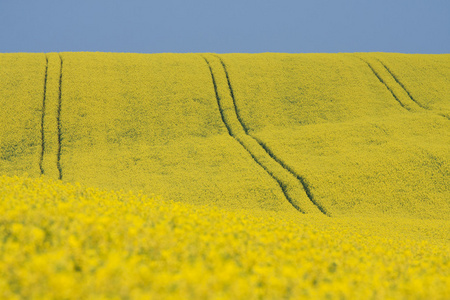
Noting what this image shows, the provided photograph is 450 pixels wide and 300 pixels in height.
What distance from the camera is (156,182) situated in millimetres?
27609

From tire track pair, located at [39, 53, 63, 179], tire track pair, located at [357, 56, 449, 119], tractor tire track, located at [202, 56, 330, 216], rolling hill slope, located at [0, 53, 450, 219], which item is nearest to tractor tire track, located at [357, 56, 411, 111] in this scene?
tire track pair, located at [357, 56, 449, 119]

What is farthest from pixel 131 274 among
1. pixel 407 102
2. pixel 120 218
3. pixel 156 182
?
pixel 407 102

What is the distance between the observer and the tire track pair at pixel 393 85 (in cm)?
4060

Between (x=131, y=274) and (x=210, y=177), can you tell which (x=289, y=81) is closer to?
(x=210, y=177)

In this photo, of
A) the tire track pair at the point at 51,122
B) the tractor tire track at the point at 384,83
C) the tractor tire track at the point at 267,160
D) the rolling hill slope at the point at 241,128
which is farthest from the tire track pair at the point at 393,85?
the tire track pair at the point at 51,122

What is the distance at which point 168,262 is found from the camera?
602cm

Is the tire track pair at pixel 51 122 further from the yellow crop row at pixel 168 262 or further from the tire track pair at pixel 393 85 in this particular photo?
the tire track pair at pixel 393 85

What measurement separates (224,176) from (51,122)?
16.7 metres

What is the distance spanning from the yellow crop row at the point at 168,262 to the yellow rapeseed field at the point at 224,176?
0.10ft

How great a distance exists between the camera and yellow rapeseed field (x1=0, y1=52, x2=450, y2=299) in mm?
5770

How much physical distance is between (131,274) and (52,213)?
3663 millimetres

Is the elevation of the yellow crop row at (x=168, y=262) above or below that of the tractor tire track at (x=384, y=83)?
below

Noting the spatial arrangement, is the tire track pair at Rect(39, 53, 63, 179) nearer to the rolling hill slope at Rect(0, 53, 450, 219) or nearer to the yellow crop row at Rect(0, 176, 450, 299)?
the rolling hill slope at Rect(0, 53, 450, 219)

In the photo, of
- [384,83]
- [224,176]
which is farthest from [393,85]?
[224,176]
